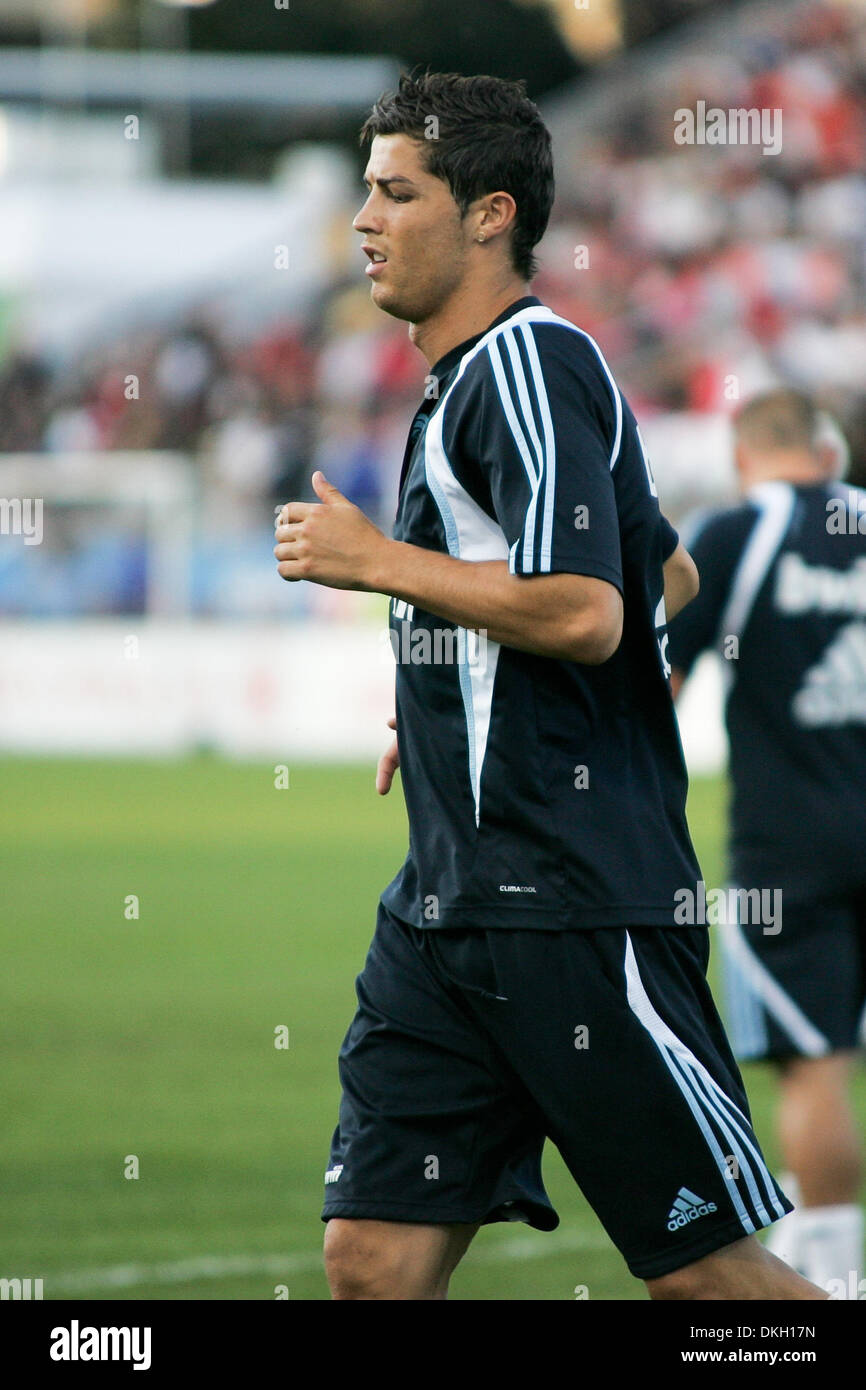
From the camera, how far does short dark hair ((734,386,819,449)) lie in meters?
5.09

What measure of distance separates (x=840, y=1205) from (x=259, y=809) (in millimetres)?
11334

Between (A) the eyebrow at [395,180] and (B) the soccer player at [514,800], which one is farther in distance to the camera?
(A) the eyebrow at [395,180]

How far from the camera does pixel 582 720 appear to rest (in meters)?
3.11

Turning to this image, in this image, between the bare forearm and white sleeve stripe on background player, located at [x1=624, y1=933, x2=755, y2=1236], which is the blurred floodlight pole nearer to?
the bare forearm

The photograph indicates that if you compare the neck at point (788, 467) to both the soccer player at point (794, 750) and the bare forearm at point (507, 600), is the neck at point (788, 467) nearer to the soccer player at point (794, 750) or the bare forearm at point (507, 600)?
the soccer player at point (794, 750)

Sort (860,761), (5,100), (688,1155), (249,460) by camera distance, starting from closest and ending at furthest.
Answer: (688,1155)
(860,761)
(249,460)
(5,100)

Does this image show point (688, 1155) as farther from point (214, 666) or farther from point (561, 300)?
point (561, 300)

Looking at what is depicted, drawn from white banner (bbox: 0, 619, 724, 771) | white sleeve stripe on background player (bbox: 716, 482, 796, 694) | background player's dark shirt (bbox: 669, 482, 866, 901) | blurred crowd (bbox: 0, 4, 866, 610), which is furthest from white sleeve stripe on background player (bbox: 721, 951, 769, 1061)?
blurred crowd (bbox: 0, 4, 866, 610)

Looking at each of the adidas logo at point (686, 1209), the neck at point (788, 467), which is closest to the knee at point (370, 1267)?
the adidas logo at point (686, 1209)

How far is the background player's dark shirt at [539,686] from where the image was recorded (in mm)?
2951

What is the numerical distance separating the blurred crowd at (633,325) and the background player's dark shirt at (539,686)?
17105mm
